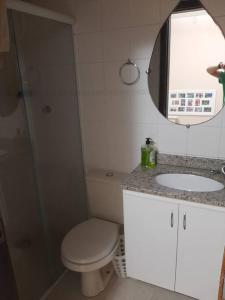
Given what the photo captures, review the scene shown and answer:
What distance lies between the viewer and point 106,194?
5.90 ft

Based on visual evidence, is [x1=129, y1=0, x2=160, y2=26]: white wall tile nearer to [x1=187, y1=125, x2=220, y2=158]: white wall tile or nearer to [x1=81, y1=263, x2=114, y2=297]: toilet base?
[x1=187, y1=125, x2=220, y2=158]: white wall tile

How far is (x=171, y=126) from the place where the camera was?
62.6 inches

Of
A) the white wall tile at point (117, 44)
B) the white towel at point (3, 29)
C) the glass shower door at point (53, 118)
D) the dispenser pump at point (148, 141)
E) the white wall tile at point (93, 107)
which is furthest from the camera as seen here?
the white wall tile at point (93, 107)

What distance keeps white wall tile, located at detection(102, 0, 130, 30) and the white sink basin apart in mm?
1003

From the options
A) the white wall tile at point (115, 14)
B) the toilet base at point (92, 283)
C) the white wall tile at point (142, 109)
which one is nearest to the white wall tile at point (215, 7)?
the white wall tile at point (115, 14)

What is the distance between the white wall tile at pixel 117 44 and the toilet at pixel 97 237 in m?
0.84

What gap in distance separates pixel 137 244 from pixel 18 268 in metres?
0.75

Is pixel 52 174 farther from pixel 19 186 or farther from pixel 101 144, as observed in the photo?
pixel 101 144

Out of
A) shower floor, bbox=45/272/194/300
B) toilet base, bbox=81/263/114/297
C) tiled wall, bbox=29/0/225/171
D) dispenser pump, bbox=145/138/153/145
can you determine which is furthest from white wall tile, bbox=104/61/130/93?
shower floor, bbox=45/272/194/300

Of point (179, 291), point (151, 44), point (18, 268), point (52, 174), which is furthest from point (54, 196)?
point (151, 44)

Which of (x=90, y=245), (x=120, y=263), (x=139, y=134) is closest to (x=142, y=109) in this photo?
(x=139, y=134)

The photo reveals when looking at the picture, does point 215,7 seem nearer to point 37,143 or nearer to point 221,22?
point 221,22

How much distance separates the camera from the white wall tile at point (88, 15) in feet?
5.18

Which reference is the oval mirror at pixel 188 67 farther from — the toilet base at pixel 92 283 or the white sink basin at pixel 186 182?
the toilet base at pixel 92 283
